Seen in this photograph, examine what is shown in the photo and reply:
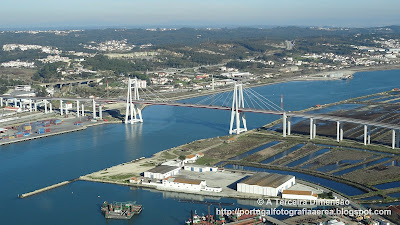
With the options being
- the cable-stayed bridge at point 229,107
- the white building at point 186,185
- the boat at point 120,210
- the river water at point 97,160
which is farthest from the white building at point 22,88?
the boat at point 120,210

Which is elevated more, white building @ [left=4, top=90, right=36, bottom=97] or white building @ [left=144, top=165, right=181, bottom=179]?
white building @ [left=4, top=90, right=36, bottom=97]

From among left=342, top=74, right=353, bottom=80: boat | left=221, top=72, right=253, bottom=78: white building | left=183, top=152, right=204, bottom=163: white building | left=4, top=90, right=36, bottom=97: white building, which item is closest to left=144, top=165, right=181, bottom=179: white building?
left=183, top=152, right=204, bottom=163: white building

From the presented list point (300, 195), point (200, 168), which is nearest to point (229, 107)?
point (200, 168)

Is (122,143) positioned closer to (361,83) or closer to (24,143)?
(24,143)

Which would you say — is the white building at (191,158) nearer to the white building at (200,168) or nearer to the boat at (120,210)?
the white building at (200,168)

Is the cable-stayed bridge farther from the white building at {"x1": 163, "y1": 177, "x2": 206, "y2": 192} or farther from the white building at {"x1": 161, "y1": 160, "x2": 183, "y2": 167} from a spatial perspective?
the white building at {"x1": 163, "y1": 177, "x2": 206, "y2": 192}

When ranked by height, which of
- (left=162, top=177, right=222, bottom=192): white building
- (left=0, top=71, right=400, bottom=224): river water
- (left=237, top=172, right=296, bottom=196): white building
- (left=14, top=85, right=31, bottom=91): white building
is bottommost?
(left=0, top=71, right=400, bottom=224): river water
